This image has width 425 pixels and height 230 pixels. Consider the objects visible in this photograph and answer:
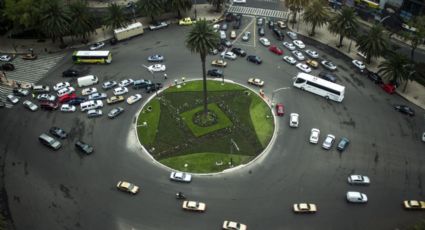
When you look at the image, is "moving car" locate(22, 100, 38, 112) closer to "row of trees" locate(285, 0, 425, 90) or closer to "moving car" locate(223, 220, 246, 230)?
"moving car" locate(223, 220, 246, 230)

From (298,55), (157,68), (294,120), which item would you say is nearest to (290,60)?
(298,55)

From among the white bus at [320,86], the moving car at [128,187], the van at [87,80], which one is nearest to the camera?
the moving car at [128,187]

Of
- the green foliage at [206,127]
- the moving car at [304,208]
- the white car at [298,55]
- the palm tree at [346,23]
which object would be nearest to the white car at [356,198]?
the moving car at [304,208]

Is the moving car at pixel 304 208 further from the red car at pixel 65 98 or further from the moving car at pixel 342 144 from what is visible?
the red car at pixel 65 98

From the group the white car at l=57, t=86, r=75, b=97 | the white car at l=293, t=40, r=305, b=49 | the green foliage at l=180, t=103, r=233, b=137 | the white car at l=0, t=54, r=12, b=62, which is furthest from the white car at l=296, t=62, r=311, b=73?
the white car at l=0, t=54, r=12, b=62

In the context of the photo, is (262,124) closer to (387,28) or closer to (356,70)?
(356,70)

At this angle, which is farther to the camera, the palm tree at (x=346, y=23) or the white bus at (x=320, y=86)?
the palm tree at (x=346, y=23)

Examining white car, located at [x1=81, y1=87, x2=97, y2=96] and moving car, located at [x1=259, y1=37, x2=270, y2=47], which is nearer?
white car, located at [x1=81, y1=87, x2=97, y2=96]
